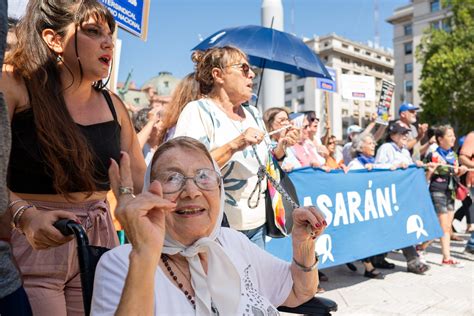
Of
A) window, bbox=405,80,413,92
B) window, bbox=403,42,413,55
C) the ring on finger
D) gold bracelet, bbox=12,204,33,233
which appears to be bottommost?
gold bracelet, bbox=12,204,33,233

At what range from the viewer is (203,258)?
5.39 feet

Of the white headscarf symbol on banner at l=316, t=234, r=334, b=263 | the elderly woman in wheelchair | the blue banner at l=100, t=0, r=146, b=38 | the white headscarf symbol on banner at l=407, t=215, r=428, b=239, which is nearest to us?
the elderly woman in wheelchair

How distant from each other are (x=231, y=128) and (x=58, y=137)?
135 centimetres

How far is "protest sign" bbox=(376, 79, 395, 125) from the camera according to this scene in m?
7.88

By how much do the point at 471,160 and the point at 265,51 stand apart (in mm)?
3869

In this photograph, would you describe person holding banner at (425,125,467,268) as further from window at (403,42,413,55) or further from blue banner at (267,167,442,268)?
window at (403,42,413,55)

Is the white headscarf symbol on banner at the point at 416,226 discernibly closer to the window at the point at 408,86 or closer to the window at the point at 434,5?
the window at the point at 434,5

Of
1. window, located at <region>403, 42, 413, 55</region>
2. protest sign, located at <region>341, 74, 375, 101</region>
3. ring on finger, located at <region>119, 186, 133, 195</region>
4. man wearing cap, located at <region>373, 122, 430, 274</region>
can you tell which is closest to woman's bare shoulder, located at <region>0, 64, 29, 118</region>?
ring on finger, located at <region>119, 186, 133, 195</region>

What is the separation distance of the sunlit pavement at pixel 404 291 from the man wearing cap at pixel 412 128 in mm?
2235

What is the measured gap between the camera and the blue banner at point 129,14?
11.6ft

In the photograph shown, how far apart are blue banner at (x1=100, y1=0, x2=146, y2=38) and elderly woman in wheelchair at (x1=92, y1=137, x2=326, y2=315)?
221 cm

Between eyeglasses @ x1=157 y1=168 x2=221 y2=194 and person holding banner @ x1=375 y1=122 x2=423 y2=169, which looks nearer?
eyeglasses @ x1=157 y1=168 x2=221 y2=194

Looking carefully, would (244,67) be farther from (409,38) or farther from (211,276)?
(409,38)

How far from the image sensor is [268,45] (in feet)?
12.3
